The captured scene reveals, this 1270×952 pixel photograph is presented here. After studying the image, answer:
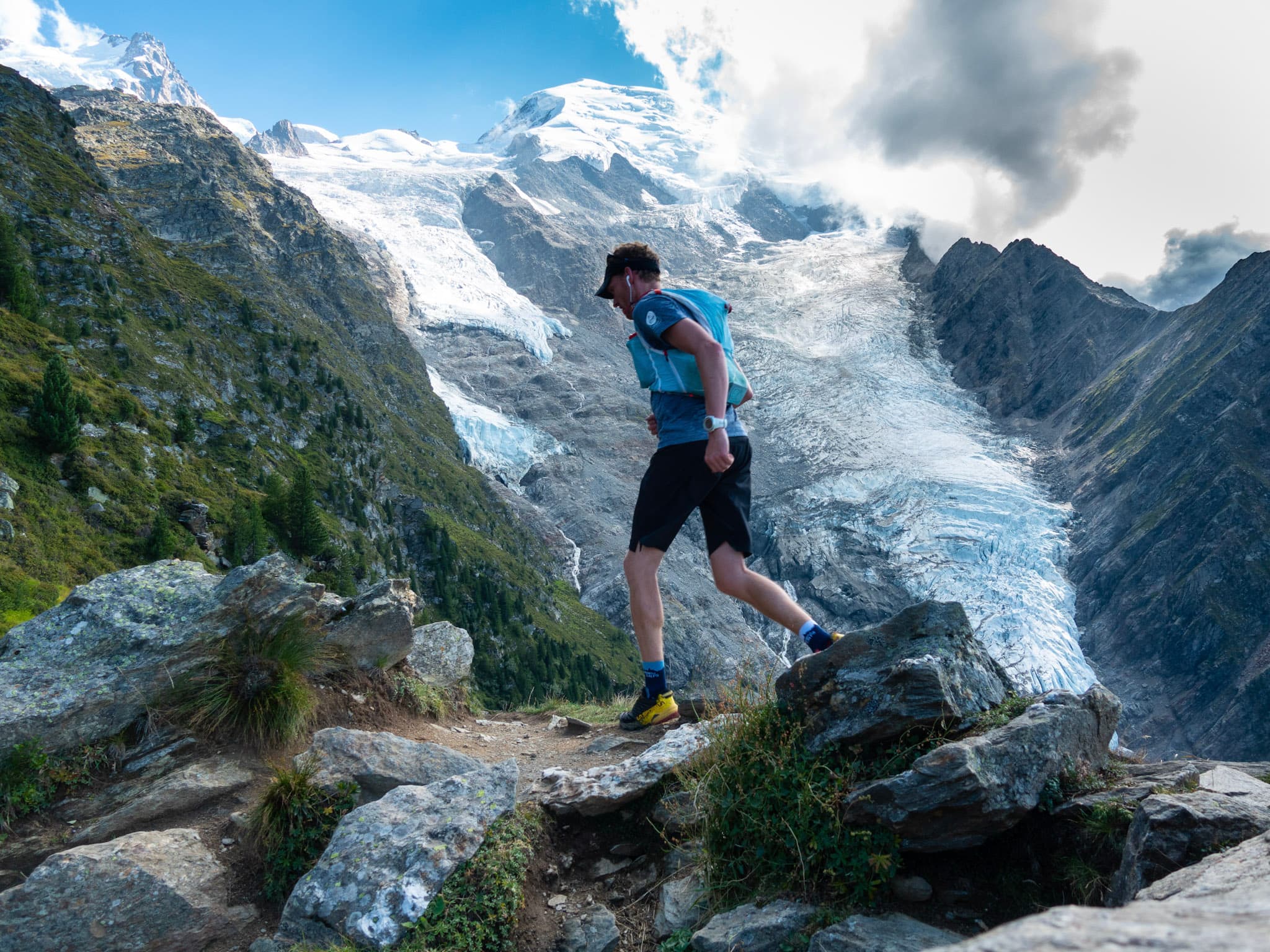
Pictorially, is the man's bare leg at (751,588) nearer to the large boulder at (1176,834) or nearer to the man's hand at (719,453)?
the man's hand at (719,453)

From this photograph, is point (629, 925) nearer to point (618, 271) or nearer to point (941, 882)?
point (941, 882)

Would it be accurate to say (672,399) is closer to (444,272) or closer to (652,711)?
(652,711)

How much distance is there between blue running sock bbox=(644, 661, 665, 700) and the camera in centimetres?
593

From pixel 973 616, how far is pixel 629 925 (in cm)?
9508

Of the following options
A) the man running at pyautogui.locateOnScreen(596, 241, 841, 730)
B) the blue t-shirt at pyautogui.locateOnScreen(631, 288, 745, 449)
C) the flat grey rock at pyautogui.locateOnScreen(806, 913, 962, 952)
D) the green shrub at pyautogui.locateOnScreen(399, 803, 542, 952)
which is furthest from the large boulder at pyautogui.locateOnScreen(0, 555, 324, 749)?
the flat grey rock at pyautogui.locateOnScreen(806, 913, 962, 952)

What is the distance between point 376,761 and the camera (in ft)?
17.8

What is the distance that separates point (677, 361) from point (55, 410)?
110 ft

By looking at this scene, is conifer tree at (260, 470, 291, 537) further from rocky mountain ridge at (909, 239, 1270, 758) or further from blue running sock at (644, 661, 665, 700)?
rocky mountain ridge at (909, 239, 1270, 758)

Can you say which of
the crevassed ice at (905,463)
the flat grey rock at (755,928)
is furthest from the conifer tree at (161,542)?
the crevassed ice at (905,463)

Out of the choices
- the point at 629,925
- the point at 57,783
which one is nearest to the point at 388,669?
the point at 57,783

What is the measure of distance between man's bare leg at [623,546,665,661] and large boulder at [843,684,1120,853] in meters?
2.11

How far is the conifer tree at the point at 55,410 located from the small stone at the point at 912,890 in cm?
3559

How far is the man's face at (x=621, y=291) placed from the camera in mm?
5629

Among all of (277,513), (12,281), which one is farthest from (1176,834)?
(277,513)
